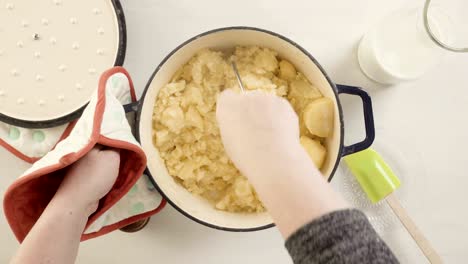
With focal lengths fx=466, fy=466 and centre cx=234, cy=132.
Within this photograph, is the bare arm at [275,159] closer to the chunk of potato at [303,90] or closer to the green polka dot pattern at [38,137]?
the chunk of potato at [303,90]

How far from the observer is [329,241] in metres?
0.45

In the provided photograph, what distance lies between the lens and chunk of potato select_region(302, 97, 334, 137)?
670 mm

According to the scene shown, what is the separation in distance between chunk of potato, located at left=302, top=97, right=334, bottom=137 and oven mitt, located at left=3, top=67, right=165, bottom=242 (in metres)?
0.24

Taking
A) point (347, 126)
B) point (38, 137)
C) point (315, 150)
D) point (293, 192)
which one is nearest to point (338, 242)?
point (293, 192)

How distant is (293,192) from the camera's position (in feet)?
1.60

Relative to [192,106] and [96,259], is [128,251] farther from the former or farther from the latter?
[192,106]

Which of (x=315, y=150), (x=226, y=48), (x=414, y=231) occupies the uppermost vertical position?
(x=226, y=48)

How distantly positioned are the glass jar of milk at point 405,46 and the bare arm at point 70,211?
1.38ft

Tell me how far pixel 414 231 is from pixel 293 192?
34cm

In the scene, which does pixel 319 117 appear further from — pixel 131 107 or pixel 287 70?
pixel 131 107

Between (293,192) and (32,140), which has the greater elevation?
(293,192)

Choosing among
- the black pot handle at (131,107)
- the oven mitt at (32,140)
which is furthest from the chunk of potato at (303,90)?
the oven mitt at (32,140)

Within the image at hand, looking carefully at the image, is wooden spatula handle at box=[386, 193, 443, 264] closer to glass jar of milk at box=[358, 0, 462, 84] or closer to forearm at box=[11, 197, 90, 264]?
glass jar of milk at box=[358, 0, 462, 84]

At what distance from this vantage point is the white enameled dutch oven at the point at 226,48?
25.3 inches
